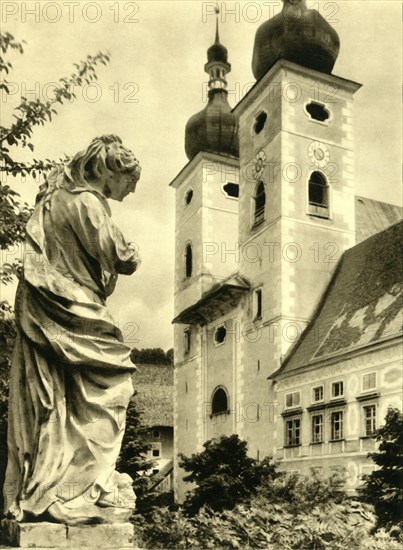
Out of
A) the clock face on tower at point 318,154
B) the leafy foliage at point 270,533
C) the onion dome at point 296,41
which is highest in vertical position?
the onion dome at point 296,41

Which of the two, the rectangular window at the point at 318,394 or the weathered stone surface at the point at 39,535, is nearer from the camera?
the weathered stone surface at the point at 39,535

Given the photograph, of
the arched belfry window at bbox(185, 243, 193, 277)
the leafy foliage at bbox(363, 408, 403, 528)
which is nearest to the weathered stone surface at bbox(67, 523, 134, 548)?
the leafy foliage at bbox(363, 408, 403, 528)

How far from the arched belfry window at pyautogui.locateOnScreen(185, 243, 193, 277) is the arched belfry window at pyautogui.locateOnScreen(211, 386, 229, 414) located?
928cm

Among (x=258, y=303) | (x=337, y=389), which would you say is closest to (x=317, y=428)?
(x=337, y=389)

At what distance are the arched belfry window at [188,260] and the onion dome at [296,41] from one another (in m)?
12.2

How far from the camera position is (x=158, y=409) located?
184ft

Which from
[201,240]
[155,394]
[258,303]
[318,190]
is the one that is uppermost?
[201,240]

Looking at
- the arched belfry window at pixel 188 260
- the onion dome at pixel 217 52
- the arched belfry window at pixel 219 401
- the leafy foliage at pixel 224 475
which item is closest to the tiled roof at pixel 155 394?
the arched belfry window at pixel 188 260

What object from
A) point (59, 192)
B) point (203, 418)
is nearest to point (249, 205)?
point (203, 418)

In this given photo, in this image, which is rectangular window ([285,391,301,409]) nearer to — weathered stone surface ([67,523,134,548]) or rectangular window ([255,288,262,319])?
rectangular window ([255,288,262,319])

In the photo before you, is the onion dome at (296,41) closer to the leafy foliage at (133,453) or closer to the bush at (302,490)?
the leafy foliage at (133,453)

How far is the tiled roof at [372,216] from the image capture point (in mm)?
36031

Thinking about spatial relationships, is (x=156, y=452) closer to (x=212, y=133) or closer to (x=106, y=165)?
(x=212, y=133)

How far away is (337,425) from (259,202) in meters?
12.1
